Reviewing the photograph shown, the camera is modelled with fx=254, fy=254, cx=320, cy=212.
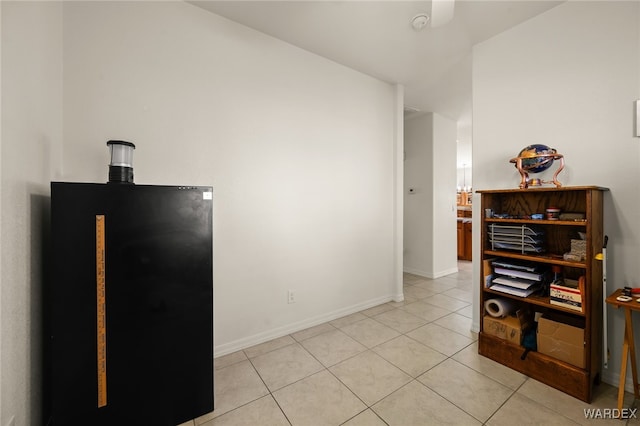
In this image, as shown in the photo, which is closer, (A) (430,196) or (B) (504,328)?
(B) (504,328)

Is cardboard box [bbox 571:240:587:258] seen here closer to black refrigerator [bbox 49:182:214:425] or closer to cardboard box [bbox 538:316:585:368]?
cardboard box [bbox 538:316:585:368]

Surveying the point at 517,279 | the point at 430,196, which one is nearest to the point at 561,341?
the point at 517,279

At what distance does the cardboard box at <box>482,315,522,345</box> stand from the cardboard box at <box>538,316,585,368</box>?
5.5 inches

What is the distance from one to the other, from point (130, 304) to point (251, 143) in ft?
5.13

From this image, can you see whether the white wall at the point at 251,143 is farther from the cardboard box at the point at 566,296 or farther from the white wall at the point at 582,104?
the cardboard box at the point at 566,296

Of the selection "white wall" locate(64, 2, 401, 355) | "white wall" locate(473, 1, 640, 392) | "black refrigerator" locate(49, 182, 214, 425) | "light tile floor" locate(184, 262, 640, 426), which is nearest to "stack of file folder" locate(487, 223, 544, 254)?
"white wall" locate(473, 1, 640, 392)

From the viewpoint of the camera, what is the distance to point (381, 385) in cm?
182

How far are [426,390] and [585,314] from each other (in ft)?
3.81

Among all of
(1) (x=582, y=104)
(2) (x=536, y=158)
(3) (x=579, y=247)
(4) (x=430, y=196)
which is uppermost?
(1) (x=582, y=104)

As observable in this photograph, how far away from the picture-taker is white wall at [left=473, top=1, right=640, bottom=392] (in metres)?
1.77

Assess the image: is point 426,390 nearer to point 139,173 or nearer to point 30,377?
point 30,377

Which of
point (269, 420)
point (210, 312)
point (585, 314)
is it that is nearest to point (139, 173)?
point (210, 312)

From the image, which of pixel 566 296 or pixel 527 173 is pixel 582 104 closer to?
pixel 527 173

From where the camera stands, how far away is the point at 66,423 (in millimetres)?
1229
